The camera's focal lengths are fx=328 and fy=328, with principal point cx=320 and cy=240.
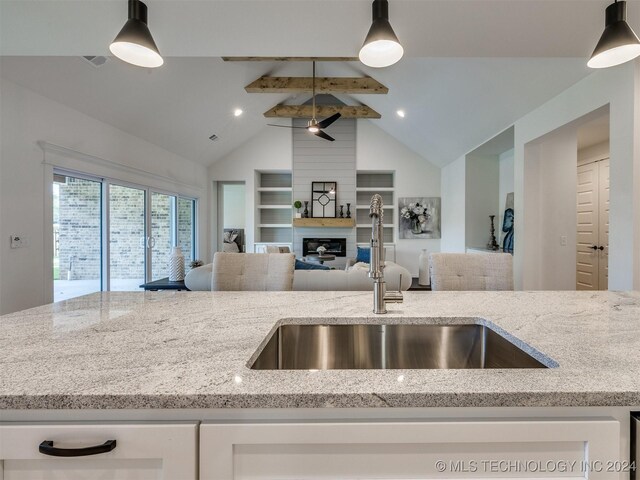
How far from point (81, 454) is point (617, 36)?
214 cm

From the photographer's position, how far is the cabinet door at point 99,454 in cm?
61

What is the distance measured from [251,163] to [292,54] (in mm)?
5224

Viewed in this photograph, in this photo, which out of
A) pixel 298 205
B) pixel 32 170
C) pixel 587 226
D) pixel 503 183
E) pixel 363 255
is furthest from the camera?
pixel 298 205

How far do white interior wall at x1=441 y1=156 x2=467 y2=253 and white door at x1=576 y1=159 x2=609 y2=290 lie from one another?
164 centimetres

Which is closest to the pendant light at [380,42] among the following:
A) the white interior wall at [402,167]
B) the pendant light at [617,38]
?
the pendant light at [617,38]

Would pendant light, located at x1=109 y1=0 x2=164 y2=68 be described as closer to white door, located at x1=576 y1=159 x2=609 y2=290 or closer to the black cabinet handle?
the black cabinet handle

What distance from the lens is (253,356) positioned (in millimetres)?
798

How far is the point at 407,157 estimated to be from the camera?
7.16 metres

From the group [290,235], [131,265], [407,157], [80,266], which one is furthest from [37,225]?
[407,157]

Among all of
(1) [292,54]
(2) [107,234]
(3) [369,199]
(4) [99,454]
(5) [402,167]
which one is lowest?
(4) [99,454]

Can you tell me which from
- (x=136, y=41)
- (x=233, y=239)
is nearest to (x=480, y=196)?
(x=233, y=239)

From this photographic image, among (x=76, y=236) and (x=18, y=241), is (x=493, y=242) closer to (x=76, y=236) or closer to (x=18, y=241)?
(x=76, y=236)

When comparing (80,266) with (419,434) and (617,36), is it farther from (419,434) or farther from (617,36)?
(617,36)

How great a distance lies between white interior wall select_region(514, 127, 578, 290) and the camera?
3768mm
